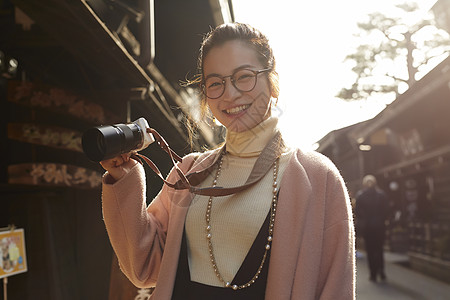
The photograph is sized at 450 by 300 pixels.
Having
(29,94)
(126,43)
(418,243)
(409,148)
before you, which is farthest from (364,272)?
(29,94)

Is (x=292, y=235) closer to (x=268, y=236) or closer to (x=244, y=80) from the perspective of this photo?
(x=268, y=236)

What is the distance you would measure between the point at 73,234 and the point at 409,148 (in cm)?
1244

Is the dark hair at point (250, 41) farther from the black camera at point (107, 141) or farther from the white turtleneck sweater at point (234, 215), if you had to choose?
the black camera at point (107, 141)

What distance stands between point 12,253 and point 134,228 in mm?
1622

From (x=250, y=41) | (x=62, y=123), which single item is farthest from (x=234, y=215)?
(x=62, y=123)

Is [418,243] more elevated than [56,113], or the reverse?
[56,113]

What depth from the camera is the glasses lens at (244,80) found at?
195 cm

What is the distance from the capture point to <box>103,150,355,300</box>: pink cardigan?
5.74ft

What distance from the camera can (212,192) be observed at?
6.43 feet

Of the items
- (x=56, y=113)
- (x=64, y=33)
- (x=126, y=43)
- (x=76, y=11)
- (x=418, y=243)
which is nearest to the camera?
(x=76, y=11)

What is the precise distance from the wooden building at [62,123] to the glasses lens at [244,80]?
99cm

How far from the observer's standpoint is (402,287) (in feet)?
29.1

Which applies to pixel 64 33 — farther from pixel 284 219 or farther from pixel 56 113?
pixel 284 219

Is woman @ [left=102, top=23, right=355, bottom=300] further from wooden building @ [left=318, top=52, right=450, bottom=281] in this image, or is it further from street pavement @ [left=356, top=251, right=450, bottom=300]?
wooden building @ [left=318, top=52, right=450, bottom=281]
